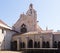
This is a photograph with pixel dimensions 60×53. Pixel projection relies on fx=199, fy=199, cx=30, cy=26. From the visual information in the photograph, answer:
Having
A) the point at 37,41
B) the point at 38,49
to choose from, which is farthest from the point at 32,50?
the point at 37,41

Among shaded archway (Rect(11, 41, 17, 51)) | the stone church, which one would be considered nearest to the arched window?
the stone church

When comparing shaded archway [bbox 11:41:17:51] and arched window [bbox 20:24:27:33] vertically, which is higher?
arched window [bbox 20:24:27:33]

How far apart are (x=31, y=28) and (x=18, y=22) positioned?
4.46 m

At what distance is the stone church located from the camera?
157 ft

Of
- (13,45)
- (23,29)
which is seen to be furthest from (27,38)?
(23,29)

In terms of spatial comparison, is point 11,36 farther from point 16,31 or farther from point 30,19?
point 30,19

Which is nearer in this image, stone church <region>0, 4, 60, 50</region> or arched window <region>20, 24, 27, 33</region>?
stone church <region>0, 4, 60, 50</region>

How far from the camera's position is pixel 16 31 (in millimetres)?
56469

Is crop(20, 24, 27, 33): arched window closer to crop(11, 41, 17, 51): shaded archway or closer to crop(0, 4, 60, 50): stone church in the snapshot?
crop(0, 4, 60, 50): stone church

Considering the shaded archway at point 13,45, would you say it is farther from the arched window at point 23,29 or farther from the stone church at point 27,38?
the arched window at point 23,29

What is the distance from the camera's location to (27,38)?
4947 centimetres

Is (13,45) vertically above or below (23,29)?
below

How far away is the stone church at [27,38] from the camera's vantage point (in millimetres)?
47969

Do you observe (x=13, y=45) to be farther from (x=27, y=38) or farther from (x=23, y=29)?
(x=23, y=29)
